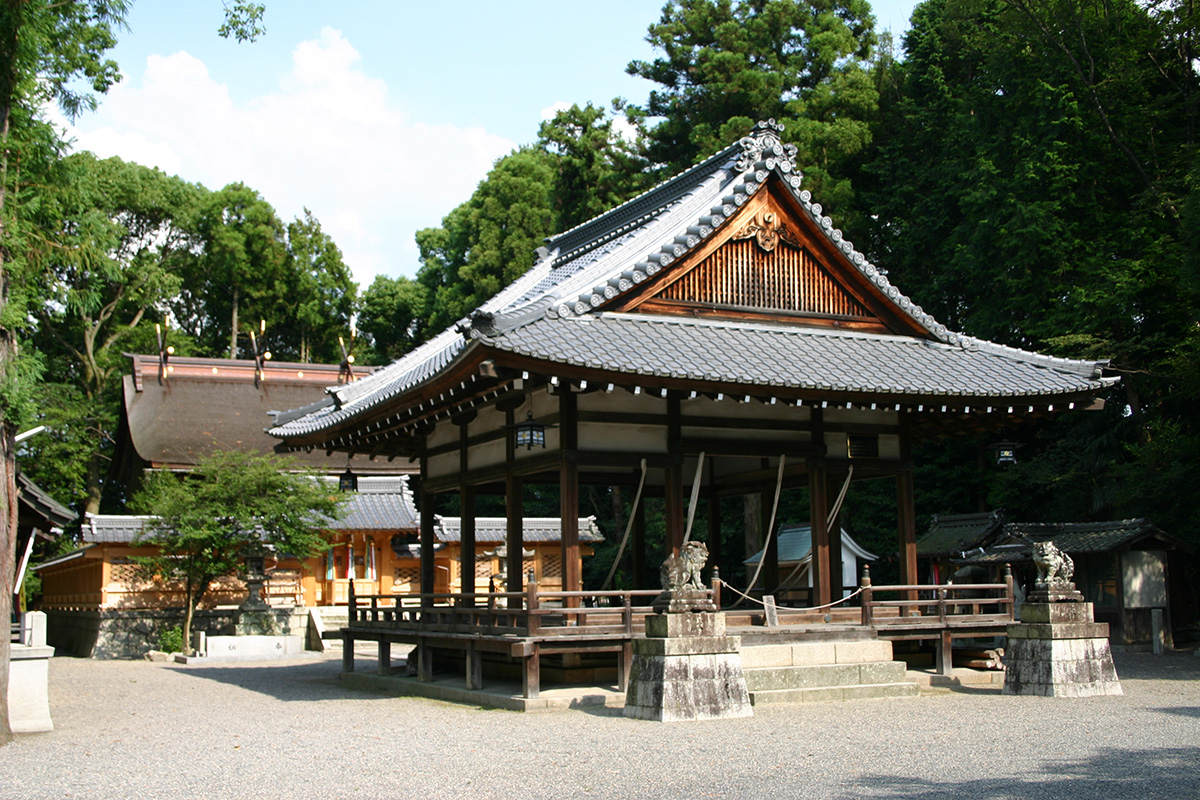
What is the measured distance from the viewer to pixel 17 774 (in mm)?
8539

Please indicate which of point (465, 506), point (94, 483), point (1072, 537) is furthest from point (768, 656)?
point (94, 483)

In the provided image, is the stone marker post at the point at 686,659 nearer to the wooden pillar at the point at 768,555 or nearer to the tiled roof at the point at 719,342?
the tiled roof at the point at 719,342

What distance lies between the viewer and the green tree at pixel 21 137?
10.4 meters

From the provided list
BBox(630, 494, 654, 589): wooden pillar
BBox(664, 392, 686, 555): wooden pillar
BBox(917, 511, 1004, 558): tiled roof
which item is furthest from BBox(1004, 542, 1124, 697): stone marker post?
BBox(917, 511, 1004, 558): tiled roof

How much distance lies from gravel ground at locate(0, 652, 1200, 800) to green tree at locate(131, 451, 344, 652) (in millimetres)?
11289

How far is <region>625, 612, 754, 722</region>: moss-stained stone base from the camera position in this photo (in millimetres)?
10367

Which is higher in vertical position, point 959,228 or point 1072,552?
point 959,228

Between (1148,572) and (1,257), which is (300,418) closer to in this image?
(1,257)

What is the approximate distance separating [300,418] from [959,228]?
59.9 ft

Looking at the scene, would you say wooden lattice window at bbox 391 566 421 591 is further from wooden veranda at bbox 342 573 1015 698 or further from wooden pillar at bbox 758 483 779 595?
→ wooden pillar at bbox 758 483 779 595

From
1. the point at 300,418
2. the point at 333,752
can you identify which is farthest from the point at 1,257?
the point at 300,418

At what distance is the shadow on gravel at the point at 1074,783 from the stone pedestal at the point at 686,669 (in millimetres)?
3111

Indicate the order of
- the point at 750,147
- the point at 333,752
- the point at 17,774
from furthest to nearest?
the point at 750,147, the point at 333,752, the point at 17,774

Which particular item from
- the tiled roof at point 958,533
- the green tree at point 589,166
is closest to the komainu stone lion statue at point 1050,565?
the tiled roof at point 958,533
